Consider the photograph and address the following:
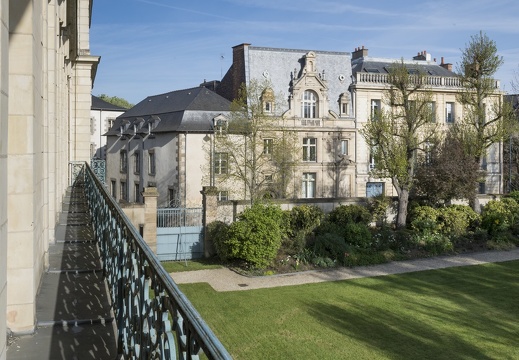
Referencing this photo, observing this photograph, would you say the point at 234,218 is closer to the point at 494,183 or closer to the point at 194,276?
the point at 194,276

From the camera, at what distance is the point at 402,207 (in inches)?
1189

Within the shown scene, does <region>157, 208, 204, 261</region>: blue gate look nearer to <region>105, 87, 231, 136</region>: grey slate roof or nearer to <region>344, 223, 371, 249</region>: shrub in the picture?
<region>344, 223, 371, 249</region>: shrub

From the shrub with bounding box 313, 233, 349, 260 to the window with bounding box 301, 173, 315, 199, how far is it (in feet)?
42.7

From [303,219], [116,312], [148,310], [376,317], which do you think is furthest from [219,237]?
[148,310]

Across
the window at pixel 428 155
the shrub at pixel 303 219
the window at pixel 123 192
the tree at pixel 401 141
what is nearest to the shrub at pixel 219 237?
the shrub at pixel 303 219

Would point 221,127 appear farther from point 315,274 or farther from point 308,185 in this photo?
point 315,274

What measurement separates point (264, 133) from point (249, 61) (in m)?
6.04

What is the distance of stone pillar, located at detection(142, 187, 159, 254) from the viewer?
25.5 meters

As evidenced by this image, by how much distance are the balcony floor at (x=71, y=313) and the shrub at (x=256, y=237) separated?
16.2 m

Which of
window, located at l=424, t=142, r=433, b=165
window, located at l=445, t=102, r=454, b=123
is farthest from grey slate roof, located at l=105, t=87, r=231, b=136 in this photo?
window, located at l=445, t=102, r=454, b=123

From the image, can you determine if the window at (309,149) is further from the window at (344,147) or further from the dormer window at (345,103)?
the dormer window at (345,103)

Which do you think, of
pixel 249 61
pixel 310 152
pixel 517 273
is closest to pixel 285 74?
pixel 249 61

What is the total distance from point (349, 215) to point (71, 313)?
24287 millimetres

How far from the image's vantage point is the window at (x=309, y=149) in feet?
127
